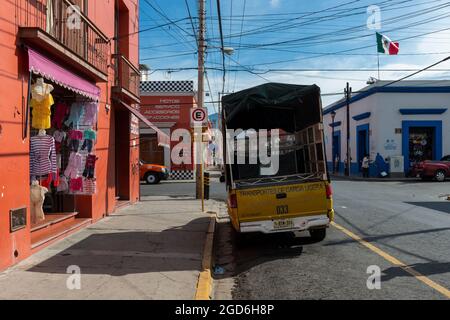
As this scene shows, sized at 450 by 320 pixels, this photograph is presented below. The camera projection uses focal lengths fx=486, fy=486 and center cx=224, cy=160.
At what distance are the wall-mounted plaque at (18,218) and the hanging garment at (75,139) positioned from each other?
3.28 meters

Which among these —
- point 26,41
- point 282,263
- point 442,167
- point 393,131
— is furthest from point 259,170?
point 393,131

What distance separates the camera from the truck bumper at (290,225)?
8453mm

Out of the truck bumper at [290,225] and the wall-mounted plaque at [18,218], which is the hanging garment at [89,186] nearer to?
the wall-mounted plaque at [18,218]

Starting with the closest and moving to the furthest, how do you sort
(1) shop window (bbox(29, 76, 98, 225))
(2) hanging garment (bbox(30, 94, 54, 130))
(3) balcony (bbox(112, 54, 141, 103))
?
1. (2) hanging garment (bbox(30, 94, 54, 130))
2. (1) shop window (bbox(29, 76, 98, 225))
3. (3) balcony (bbox(112, 54, 141, 103))

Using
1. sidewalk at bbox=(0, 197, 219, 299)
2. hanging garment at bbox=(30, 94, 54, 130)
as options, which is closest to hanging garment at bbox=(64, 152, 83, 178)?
sidewalk at bbox=(0, 197, 219, 299)

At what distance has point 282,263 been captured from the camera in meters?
7.82

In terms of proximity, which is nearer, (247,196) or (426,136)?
(247,196)

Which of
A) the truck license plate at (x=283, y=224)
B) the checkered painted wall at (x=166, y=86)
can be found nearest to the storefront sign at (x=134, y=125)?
the truck license plate at (x=283, y=224)

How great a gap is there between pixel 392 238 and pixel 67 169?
22.4 ft

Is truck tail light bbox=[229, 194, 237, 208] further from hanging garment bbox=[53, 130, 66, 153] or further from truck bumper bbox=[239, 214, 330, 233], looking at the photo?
hanging garment bbox=[53, 130, 66, 153]

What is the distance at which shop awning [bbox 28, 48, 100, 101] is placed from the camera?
23.8 ft

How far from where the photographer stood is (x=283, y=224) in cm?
853

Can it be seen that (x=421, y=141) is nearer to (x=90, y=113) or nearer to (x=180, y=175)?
(x=180, y=175)
